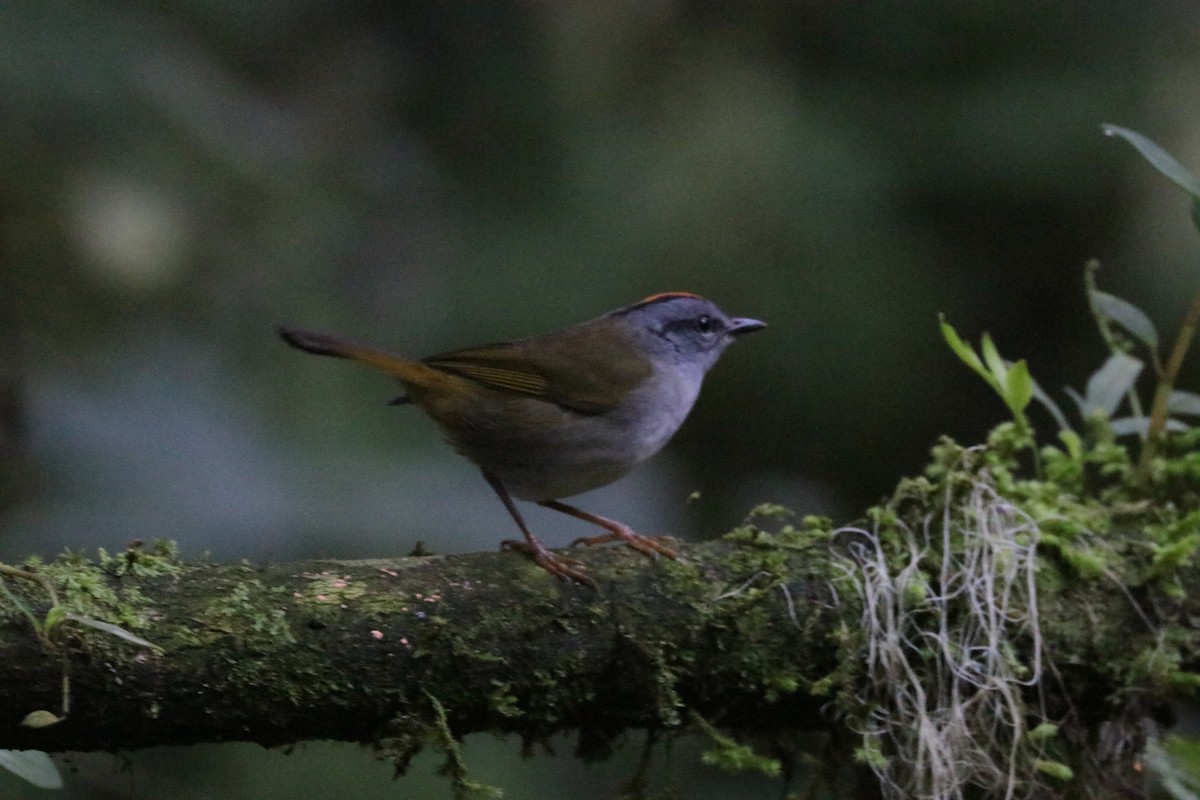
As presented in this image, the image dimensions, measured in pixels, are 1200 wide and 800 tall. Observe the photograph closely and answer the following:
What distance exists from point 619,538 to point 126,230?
2290 millimetres

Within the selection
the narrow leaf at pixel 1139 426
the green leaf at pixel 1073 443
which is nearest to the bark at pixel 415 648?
the green leaf at pixel 1073 443

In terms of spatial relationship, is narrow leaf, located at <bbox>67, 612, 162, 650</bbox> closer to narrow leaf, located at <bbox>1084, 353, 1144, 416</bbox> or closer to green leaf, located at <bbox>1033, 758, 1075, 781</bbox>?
green leaf, located at <bbox>1033, 758, 1075, 781</bbox>

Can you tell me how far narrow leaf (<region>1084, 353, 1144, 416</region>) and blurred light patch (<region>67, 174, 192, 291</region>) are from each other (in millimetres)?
3111

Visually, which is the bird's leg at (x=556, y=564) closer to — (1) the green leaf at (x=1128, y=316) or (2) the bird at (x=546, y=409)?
(2) the bird at (x=546, y=409)

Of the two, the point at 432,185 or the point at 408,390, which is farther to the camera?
the point at 432,185

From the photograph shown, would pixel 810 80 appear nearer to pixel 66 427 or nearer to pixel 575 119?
pixel 575 119

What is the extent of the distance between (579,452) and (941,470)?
3.23 ft

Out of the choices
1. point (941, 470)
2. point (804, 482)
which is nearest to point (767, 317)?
point (804, 482)

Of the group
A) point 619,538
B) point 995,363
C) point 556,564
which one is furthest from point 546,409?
point 995,363

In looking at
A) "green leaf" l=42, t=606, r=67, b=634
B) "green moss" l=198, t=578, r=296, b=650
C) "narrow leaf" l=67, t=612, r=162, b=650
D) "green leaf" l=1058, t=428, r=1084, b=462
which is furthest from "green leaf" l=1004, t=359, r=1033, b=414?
"green leaf" l=42, t=606, r=67, b=634

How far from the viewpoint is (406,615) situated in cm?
266

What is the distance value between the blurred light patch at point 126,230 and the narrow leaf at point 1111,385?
10.2ft

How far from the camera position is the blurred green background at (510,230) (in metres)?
4.55

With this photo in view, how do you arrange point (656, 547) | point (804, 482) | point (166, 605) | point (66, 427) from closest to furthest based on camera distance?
point (166, 605), point (656, 547), point (66, 427), point (804, 482)
